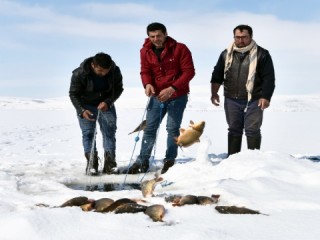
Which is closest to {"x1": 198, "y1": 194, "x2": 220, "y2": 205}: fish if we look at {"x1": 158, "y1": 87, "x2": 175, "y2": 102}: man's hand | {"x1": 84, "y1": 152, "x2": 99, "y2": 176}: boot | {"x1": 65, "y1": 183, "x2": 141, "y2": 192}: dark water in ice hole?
{"x1": 65, "y1": 183, "x2": 141, "y2": 192}: dark water in ice hole

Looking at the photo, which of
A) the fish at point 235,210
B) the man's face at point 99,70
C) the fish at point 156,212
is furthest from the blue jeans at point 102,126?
the fish at point 235,210

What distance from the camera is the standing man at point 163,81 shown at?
5555 millimetres

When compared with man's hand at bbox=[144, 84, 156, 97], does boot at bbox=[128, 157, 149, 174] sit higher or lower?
lower

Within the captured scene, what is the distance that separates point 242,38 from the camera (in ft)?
18.2

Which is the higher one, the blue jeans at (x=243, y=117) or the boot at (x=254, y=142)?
the blue jeans at (x=243, y=117)

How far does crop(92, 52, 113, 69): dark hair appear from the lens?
211 inches

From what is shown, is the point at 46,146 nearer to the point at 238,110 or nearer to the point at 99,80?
the point at 99,80

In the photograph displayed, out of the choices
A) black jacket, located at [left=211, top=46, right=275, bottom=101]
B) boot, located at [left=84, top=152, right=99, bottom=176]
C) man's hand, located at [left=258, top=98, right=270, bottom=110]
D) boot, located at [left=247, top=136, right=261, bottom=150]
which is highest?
black jacket, located at [left=211, top=46, right=275, bottom=101]

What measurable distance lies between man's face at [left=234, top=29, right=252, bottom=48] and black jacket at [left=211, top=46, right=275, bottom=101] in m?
0.15

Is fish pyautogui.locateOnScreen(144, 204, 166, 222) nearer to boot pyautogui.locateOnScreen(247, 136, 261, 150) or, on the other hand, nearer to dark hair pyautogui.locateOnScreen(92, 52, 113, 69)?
dark hair pyautogui.locateOnScreen(92, 52, 113, 69)

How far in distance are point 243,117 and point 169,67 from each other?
1.31 m

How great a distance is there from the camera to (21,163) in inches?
261

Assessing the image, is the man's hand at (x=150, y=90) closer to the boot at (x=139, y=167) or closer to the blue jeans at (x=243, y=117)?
the boot at (x=139, y=167)

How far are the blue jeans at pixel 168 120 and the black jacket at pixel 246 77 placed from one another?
690mm
